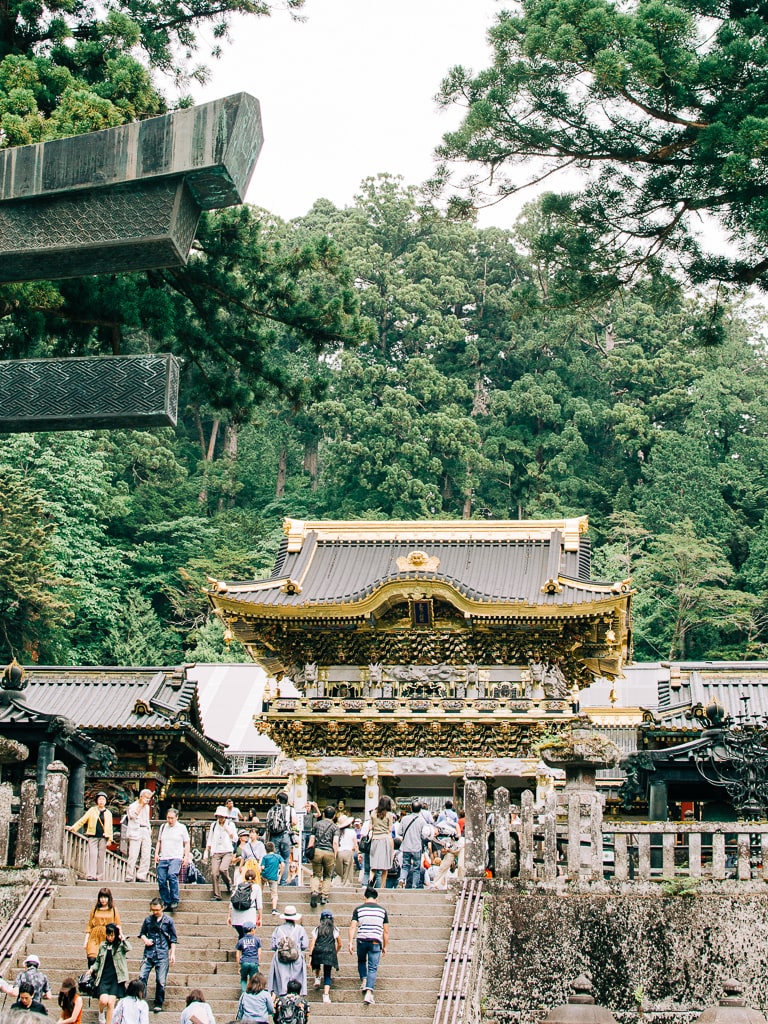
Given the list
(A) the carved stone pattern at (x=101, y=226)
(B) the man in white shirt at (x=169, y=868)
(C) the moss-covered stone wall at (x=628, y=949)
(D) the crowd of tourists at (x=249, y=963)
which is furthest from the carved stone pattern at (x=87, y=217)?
(C) the moss-covered stone wall at (x=628, y=949)

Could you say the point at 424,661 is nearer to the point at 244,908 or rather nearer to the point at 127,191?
the point at 244,908

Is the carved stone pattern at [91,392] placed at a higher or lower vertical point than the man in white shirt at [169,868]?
higher

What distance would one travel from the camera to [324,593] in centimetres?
2647

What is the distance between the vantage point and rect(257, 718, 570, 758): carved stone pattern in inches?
995

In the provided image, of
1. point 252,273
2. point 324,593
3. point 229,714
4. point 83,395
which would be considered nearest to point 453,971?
point 83,395

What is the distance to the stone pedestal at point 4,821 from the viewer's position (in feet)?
53.6

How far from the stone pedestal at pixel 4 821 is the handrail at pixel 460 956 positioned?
515 centimetres

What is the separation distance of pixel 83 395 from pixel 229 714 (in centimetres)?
2565

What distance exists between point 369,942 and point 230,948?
1.78 metres

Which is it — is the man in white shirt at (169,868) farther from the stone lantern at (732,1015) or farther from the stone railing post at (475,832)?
the stone lantern at (732,1015)

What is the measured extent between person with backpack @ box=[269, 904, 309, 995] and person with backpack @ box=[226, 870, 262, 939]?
2.54ft

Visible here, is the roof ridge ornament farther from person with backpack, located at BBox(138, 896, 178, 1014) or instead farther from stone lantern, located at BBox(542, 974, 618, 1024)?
stone lantern, located at BBox(542, 974, 618, 1024)

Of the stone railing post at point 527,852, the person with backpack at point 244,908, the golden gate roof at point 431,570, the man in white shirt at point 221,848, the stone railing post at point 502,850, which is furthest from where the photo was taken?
the golden gate roof at point 431,570

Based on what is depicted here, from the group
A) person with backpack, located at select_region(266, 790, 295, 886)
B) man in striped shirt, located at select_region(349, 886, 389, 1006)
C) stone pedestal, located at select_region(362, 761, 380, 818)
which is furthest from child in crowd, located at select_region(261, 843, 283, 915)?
stone pedestal, located at select_region(362, 761, 380, 818)
